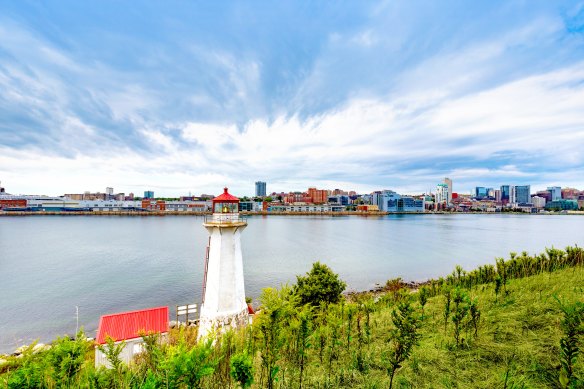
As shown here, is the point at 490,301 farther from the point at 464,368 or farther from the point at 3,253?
the point at 3,253

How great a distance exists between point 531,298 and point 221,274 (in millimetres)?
7826

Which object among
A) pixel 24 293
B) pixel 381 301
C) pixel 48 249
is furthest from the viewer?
pixel 48 249

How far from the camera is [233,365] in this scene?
8.96 ft

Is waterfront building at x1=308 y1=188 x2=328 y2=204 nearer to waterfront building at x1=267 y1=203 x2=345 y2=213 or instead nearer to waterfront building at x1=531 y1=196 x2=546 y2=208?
waterfront building at x1=267 y1=203 x2=345 y2=213

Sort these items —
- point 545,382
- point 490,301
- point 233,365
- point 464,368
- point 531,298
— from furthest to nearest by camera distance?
1. point 490,301
2. point 531,298
3. point 464,368
4. point 545,382
5. point 233,365

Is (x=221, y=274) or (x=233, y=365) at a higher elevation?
(x=233, y=365)

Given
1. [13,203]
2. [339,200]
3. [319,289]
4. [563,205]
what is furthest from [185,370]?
[563,205]

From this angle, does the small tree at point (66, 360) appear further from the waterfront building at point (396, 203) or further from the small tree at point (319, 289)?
the waterfront building at point (396, 203)

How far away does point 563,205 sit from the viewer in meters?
173

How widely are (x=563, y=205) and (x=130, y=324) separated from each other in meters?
242

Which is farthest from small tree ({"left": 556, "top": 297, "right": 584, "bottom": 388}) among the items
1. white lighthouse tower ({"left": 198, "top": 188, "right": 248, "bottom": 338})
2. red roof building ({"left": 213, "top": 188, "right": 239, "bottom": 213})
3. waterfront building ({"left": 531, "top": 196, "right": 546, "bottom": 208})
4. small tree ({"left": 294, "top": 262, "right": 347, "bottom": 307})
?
waterfront building ({"left": 531, "top": 196, "right": 546, "bottom": 208})

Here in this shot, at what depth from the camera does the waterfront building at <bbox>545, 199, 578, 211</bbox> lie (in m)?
167

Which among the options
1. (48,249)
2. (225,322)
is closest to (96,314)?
(225,322)

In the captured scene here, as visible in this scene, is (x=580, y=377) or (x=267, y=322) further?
(x=267, y=322)
